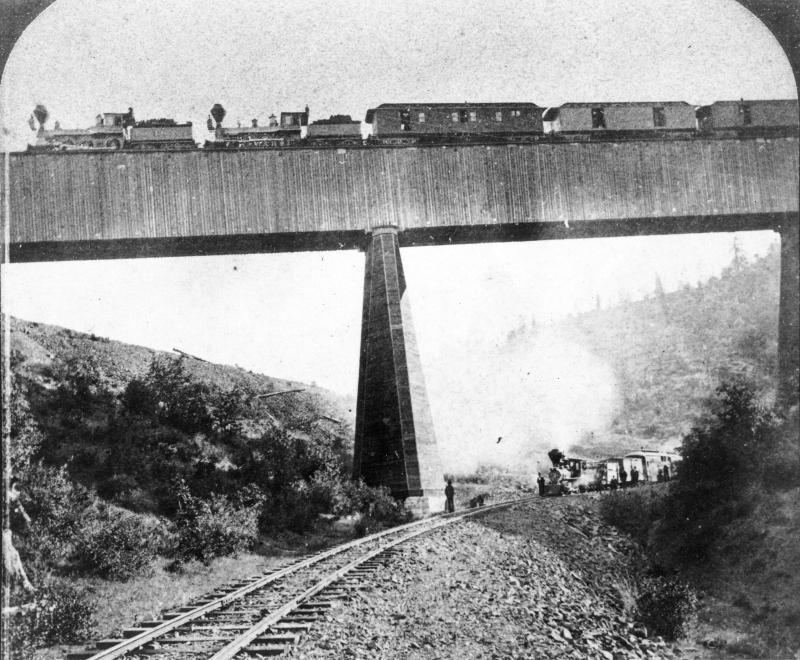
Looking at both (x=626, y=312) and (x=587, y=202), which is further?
(x=626, y=312)

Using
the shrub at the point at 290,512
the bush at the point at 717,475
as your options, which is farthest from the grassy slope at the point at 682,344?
the shrub at the point at 290,512

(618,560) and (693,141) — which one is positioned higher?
(693,141)

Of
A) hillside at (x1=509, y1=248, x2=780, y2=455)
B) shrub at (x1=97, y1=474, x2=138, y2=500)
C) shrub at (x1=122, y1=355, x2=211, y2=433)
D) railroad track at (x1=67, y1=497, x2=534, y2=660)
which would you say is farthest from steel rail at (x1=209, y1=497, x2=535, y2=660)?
hillside at (x1=509, y1=248, x2=780, y2=455)

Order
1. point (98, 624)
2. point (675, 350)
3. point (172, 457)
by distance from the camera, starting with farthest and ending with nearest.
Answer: point (675, 350) < point (172, 457) < point (98, 624)

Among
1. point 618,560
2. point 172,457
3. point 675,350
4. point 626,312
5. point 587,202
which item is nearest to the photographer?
point 618,560

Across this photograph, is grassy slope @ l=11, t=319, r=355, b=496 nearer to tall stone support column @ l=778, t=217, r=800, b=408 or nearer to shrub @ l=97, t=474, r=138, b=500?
shrub @ l=97, t=474, r=138, b=500

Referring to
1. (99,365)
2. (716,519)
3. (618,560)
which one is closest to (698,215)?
(716,519)

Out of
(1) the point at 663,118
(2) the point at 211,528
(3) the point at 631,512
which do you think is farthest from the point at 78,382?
(1) the point at 663,118

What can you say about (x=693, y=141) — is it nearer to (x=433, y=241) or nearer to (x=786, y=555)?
(x=433, y=241)
